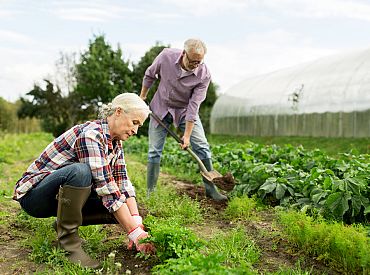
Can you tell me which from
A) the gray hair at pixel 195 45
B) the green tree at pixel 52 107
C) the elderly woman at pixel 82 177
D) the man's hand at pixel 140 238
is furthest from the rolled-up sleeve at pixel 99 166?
the green tree at pixel 52 107

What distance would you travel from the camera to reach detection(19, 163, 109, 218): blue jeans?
9.31ft

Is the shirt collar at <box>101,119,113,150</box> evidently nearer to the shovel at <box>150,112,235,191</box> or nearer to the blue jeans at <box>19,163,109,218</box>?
the blue jeans at <box>19,163,109,218</box>

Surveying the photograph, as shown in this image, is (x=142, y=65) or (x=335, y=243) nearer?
(x=335, y=243)

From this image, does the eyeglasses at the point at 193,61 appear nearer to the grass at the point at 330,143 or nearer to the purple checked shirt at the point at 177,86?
the purple checked shirt at the point at 177,86

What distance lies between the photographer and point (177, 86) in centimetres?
480

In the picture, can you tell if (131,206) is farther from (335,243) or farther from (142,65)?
(142,65)

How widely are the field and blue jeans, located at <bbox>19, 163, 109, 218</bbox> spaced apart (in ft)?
0.76

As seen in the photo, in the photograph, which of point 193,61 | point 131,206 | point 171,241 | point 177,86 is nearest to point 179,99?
point 177,86

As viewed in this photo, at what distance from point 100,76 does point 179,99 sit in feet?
48.1

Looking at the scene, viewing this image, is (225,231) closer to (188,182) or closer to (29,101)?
(188,182)

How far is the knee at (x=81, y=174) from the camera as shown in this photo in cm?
282

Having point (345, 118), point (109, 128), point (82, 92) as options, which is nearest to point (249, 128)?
point (345, 118)

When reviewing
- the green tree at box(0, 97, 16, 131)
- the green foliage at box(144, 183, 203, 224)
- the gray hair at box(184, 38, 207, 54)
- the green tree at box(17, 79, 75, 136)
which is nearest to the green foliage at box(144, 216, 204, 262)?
the green foliage at box(144, 183, 203, 224)

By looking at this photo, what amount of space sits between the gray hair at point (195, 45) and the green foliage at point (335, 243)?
5.71 feet
